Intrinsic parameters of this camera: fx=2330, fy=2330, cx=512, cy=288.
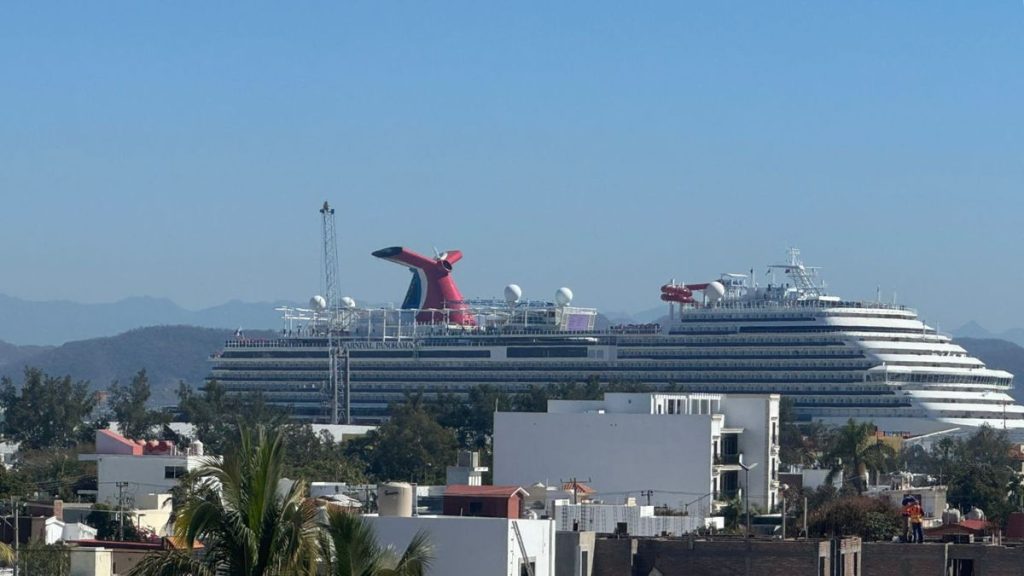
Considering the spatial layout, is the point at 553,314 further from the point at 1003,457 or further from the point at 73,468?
the point at 73,468

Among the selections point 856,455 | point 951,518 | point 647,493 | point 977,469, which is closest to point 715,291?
point 856,455

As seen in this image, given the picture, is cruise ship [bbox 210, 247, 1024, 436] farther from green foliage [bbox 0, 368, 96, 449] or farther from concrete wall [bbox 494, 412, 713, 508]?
concrete wall [bbox 494, 412, 713, 508]

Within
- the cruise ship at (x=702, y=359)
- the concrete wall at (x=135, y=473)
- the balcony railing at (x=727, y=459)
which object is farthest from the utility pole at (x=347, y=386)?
the balcony railing at (x=727, y=459)

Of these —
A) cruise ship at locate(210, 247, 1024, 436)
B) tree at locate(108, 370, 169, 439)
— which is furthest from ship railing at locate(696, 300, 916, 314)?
tree at locate(108, 370, 169, 439)

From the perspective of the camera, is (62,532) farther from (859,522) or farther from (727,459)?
(727,459)

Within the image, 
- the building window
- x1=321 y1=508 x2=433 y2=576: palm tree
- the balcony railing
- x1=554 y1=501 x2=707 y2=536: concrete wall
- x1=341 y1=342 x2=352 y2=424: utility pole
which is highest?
x1=341 y1=342 x2=352 y2=424: utility pole

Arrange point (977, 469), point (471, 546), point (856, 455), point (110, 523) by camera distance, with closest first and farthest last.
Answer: point (471, 546)
point (110, 523)
point (977, 469)
point (856, 455)

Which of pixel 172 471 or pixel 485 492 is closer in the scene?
pixel 485 492

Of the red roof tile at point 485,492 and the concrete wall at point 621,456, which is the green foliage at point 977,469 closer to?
the concrete wall at point 621,456
